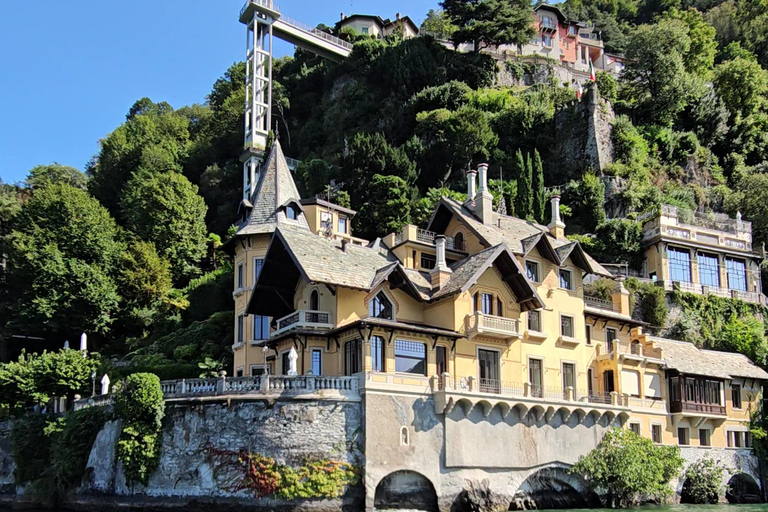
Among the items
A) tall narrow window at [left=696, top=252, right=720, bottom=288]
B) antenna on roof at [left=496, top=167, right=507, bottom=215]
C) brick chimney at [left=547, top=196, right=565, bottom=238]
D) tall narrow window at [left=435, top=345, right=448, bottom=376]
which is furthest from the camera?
antenna on roof at [left=496, top=167, right=507, bottom=215]

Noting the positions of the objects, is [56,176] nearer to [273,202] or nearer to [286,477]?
[273,202]

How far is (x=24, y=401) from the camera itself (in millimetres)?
47875

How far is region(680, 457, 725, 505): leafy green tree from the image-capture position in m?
45.4

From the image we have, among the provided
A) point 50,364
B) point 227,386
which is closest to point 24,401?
point 50,364

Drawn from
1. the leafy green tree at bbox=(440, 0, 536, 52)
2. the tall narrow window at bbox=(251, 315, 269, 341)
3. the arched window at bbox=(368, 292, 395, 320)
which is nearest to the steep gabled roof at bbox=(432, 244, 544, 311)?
the arched window at bbox=(368, 292, 395, 320)

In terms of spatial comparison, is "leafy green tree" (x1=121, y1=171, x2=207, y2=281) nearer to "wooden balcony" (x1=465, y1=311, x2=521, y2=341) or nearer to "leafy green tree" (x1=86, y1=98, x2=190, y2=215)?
"leafy green tree" (x1=86, y1=98, x2=190, y2=215)

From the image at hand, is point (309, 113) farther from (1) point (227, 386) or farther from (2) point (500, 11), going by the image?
(1) point (227, 386)

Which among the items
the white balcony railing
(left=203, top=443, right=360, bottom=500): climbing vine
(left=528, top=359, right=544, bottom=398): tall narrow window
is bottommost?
(left=203, top=443, right=360, bottom=500): climbing vine

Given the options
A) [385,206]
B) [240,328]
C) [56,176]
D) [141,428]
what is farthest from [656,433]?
[56,176]

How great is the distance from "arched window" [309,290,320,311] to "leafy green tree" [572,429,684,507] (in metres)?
14.9

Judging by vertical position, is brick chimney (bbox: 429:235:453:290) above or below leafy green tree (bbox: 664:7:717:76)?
below

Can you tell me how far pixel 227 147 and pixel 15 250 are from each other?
102 feet

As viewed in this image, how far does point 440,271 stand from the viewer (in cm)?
4103

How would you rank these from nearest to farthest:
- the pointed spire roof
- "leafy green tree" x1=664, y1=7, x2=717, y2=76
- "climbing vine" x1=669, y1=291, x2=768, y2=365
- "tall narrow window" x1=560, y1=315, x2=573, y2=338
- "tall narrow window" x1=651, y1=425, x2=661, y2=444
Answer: "tall narrow window" x1=560, y1=315, x2=573, y2=338 < "tall narrow window" x1=651, y1=425, x2=661, y2=444 < the pointed spire roof < "climbing vine" x1=669, y1=291, x2=768, y2=365 < "leafy green tree" x1=664, y1=7, x2=717, y2=76
